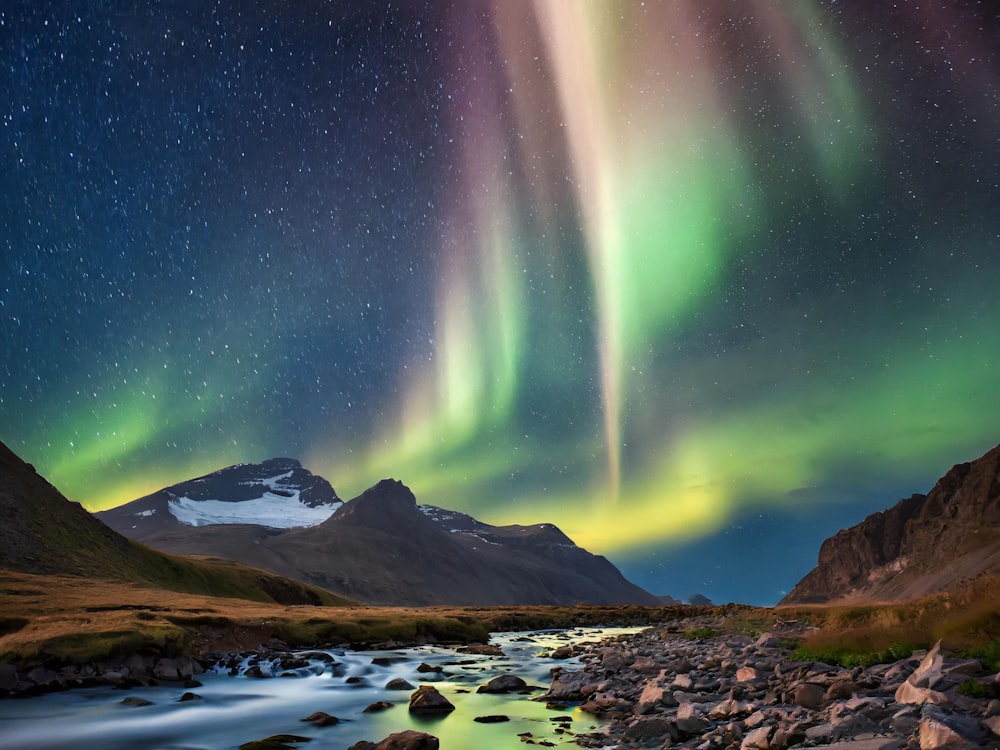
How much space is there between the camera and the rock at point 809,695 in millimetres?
11875

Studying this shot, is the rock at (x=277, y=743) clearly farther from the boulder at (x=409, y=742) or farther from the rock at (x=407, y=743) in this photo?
the boulder at (x=409, y=742)

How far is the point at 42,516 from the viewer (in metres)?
112

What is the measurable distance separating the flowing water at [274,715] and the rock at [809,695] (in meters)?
4.96

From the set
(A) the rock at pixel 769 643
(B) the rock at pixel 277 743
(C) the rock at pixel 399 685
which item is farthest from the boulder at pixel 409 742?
(A) the rock at pixel 769 643

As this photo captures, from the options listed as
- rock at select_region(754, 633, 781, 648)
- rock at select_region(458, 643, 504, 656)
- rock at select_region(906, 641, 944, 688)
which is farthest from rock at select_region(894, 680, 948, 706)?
rock at select_region(458, 643, 504, 656)

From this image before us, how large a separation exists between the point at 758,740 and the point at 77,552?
417 feet

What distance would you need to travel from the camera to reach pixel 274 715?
23.4m

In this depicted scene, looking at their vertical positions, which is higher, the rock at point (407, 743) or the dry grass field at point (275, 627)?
the dry grass field at point (275, 627)

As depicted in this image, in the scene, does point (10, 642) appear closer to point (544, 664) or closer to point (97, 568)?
point (544, 664)

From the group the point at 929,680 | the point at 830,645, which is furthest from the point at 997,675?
the point at 830,645

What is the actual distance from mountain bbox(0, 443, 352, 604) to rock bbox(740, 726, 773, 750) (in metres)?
114

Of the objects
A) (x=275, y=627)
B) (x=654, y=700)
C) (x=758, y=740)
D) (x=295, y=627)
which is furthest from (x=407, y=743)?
(x=295, y=627)

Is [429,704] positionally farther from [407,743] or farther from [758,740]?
[758,740]

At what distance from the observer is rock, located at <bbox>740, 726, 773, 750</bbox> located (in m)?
9.68
